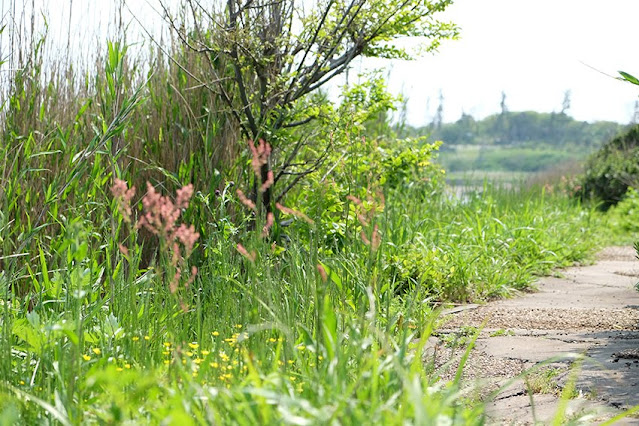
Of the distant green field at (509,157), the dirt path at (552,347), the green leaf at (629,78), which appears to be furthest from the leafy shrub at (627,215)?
the distant green field at (509,157)

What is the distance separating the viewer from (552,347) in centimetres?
376

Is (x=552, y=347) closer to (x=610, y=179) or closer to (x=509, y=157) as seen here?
(x=610, y=179)

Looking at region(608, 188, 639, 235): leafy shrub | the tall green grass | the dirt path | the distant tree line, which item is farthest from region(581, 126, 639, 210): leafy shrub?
the distant tree line

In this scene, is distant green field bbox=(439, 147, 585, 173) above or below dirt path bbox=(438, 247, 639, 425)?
below

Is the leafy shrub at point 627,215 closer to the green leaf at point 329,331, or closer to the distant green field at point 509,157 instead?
the green leaf at point 329,331

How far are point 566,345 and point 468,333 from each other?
0.52 metres

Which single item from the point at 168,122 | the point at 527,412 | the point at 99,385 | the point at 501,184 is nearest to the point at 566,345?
the point at 527,412

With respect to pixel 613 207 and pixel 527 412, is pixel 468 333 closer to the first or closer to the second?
pixel 527 412

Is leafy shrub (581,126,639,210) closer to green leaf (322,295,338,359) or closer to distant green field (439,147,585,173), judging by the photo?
green leaf (322,295,338,359)

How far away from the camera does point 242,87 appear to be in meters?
4.90

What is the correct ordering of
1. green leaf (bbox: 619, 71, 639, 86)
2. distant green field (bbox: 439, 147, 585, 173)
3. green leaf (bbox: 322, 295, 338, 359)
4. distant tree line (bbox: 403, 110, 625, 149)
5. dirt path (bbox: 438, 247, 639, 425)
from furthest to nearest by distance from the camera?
distant tree line (bbox: 403, 110, 625, 149), distant green field (bbox: 439, 147, 585, 173), green leaf (bbox: 619, 71, 639, 86), dirt path (bbox: 438, 247, 639, 425), green leaf (bbox: 322, 295, 338, 359)

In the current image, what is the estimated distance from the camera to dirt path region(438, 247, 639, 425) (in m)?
2.84

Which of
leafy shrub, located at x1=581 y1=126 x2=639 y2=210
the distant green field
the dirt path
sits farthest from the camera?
the distant green field

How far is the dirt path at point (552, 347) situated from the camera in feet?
9.32
